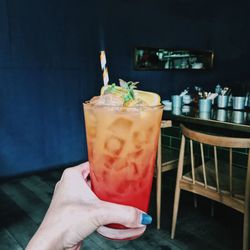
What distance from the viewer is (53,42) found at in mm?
3990

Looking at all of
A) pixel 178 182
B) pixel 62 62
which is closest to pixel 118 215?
pixel 178 182

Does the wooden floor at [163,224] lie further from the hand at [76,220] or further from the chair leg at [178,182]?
the hand at [76,220]

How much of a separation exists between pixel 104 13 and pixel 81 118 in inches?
68.4

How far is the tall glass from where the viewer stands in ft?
2.80

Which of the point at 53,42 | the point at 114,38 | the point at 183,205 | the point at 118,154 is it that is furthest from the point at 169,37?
the point at 118,154

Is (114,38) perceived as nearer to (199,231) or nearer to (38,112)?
(38,112)

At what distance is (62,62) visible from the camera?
4.11 metres

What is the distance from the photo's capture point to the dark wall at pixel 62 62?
12.3 ft

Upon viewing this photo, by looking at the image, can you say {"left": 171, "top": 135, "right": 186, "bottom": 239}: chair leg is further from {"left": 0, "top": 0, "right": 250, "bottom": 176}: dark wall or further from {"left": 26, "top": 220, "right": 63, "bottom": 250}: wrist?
{"left": 0, "top": 0, "right": 250, "bottom": 176}: dark wall

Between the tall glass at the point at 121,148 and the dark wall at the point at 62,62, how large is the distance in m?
3.10

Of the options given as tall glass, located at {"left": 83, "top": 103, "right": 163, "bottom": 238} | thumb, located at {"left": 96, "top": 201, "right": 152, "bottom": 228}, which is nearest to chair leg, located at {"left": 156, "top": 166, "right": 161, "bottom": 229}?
tall glass, located at {"left": 83, "top": 103, "right": 163, "bottom": 238}

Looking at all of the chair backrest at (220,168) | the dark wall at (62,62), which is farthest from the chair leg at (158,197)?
the dark wall at (62,62)

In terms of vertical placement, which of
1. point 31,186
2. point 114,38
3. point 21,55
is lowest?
point 31,186

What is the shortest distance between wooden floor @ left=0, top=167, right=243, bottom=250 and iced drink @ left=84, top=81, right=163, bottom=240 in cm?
159
